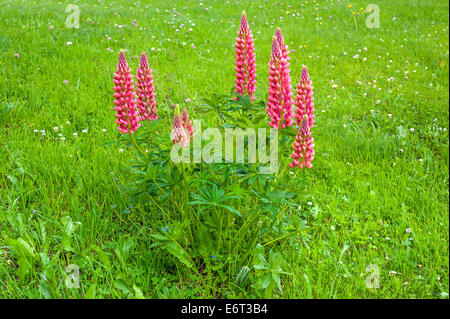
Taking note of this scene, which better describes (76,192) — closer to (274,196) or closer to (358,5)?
(274,196)

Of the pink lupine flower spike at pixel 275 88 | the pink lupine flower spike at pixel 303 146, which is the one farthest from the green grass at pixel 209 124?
the pink lupine flower spike at pixel 275 88

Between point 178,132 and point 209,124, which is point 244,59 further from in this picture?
point 209,124

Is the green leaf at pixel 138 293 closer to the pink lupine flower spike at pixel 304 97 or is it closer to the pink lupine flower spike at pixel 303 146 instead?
the pink lupine flower spike at pixel 303 146

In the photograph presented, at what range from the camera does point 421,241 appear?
10.9ft

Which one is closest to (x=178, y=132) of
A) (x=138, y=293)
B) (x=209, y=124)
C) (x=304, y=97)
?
(x=304, y=97)

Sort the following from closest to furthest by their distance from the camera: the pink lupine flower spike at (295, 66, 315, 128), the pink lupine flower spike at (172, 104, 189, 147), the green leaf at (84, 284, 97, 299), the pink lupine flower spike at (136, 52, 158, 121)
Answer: the pink lupine flower spike at (172, 104, 189, 147), the green leaf at (84, 284, 97, 299), the pink lupine flower spike at (295, 66, 315, 128), the pink lupine flower spike at (136, 52, 158, 121)

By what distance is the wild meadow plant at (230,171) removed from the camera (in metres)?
2.60

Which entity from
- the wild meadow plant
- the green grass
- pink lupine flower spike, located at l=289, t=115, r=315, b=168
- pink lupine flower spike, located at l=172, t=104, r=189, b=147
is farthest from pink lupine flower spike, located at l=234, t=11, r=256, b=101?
the green grass

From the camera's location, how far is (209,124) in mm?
4785

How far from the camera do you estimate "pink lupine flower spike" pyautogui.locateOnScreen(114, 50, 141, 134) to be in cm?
274

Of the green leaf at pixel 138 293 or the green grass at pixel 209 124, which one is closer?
the green leaf at pixel 138 293

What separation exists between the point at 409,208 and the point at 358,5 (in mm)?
8298

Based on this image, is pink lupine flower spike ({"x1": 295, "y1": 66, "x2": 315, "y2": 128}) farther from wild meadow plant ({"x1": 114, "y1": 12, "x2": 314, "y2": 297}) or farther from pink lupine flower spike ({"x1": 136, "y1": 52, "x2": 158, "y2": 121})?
pink lupine flower spike ({"x1": 136, "y1": 52, "x2": 158, "y2": 121})

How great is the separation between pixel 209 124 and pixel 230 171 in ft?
7.03
